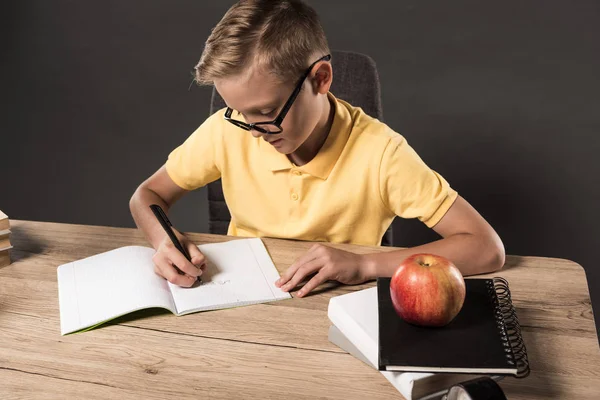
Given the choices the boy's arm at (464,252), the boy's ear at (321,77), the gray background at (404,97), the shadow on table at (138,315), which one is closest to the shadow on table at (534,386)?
the boy's arm at (464,252)

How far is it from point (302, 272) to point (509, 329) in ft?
1.23

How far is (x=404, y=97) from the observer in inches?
98.3

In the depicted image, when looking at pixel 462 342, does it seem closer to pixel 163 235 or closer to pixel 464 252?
pixel 464 252

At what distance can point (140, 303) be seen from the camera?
3.99 feet

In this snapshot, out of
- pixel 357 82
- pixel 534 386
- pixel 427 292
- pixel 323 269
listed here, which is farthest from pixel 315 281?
pixel 357 82

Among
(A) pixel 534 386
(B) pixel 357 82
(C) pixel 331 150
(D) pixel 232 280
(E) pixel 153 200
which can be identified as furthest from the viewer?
(B) pixel 357 82

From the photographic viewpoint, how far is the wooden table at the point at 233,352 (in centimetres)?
103

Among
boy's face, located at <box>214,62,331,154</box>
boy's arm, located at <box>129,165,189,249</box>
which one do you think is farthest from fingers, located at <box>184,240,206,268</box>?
boy's face, located at <box>214,62,331,154</box>

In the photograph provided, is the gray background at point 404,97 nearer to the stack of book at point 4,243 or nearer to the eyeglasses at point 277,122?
the eyeglasses at point 277,122

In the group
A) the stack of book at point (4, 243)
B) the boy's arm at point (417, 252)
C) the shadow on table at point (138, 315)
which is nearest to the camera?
the shadow on table at point (138, 315)

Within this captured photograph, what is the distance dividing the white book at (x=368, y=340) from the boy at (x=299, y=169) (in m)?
0.15

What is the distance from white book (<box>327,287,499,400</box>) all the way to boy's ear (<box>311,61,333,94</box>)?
0.48m

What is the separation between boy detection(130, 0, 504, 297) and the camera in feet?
4.49

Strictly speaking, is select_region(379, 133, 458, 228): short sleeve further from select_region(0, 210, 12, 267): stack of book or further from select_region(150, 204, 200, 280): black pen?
select_region(0, 210, 12, 267): stack of book
